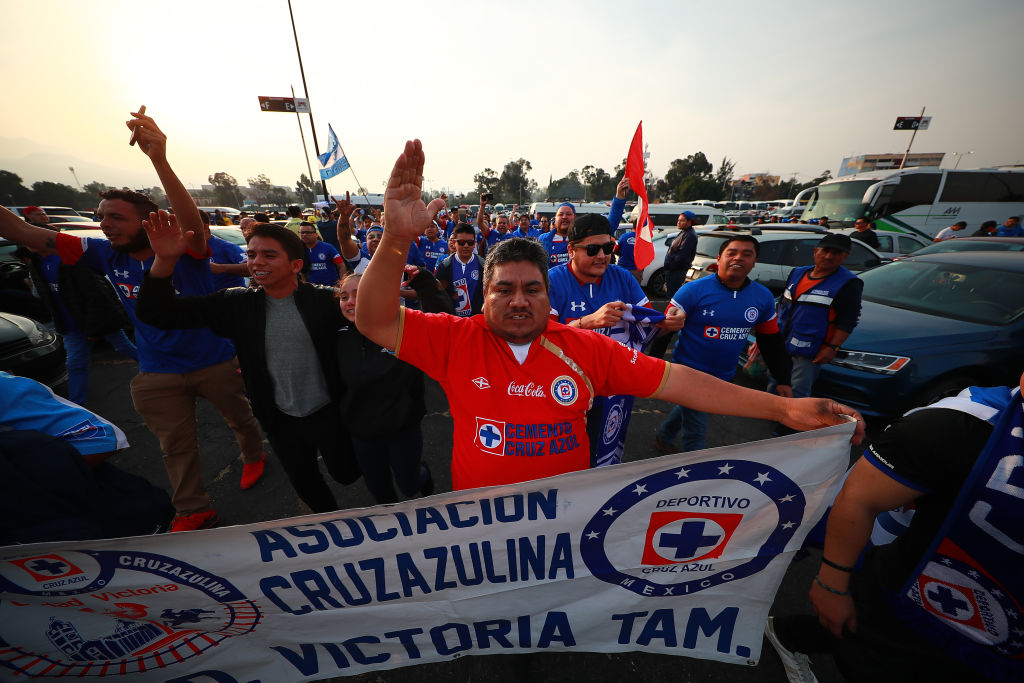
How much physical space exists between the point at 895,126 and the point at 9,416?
49.4m

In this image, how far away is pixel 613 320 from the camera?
2189mm

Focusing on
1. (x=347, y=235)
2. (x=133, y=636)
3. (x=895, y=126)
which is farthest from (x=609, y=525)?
(x=895, y=126)

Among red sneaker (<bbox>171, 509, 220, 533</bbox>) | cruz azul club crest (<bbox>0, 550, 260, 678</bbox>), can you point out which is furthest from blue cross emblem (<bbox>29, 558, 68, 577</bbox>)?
red sneaker (<bbox>171, 509, 220, 533</bbox>)

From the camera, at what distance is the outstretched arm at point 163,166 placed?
2.19 meters

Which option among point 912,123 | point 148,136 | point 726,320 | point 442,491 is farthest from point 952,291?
point 912,123

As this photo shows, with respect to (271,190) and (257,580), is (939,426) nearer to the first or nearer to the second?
(257,580)

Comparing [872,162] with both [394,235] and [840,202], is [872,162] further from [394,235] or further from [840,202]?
[394,235]

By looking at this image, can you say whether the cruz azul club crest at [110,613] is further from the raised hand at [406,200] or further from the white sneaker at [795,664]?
the white sneaker at [795,664]

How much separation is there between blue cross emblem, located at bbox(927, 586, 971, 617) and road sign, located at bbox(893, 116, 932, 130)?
155ft

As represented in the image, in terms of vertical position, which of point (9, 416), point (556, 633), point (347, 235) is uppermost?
point (347, 235)

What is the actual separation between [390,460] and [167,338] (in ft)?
5.78

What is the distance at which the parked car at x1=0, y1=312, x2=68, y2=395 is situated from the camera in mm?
4148

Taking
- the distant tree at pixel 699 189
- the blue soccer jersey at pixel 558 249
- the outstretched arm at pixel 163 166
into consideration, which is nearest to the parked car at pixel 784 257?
the blue soccer jersey at pixel 558 249

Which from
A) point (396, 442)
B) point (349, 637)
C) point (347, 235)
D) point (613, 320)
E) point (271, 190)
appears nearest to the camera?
point (349, 637)
